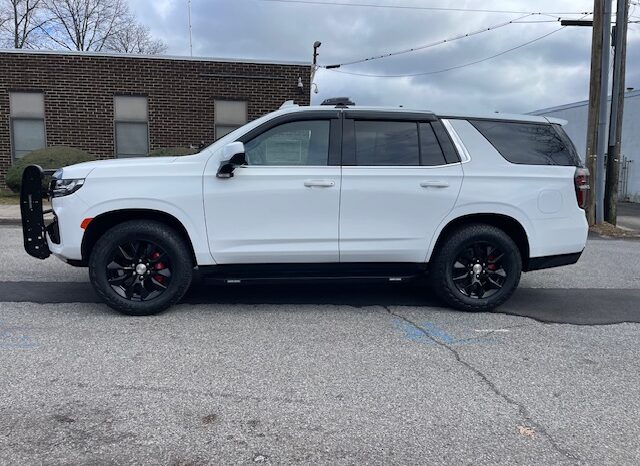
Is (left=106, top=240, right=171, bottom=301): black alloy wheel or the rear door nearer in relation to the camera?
(left=106, top=240, right=171, bottom=301): black alloy wheel

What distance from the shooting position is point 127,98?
1537 cm

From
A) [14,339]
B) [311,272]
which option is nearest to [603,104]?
[311,272]

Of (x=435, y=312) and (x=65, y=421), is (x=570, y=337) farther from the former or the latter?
(x=65, y=421)

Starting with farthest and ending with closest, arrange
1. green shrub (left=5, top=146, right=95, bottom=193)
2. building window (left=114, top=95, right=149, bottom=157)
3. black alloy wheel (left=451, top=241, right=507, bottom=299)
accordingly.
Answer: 1. building window (left=114, top=95, right=149, bottom=157)
2. green shrub (left=5, top=146, right=95, bottom=193)
3. black alloy wheel (left=451, top=241, right=507, bottom=299)

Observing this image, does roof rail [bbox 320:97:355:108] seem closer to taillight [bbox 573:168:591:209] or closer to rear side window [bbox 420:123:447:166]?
rear side window [bbox 420:123:447:166]

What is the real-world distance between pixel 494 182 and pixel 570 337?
62.1 inches

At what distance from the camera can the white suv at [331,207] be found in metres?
4.90

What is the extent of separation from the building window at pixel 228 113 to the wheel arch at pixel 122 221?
10.9 metres

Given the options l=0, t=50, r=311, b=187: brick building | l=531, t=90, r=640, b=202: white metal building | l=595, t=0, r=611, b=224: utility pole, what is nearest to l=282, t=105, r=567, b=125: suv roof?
l=595, t=0, r=611, b=224: utility pole

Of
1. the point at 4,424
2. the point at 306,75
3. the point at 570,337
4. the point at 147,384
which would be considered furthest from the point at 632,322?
the point at 306,75

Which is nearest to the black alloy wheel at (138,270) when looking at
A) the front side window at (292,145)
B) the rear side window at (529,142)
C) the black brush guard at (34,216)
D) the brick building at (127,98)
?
the black brush guard at (34,216)

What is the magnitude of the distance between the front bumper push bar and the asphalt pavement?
630mm

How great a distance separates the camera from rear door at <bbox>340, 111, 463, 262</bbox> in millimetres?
5082

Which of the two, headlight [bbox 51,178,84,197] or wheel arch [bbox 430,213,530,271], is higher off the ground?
headlight [bbox 51,178,84,197]
